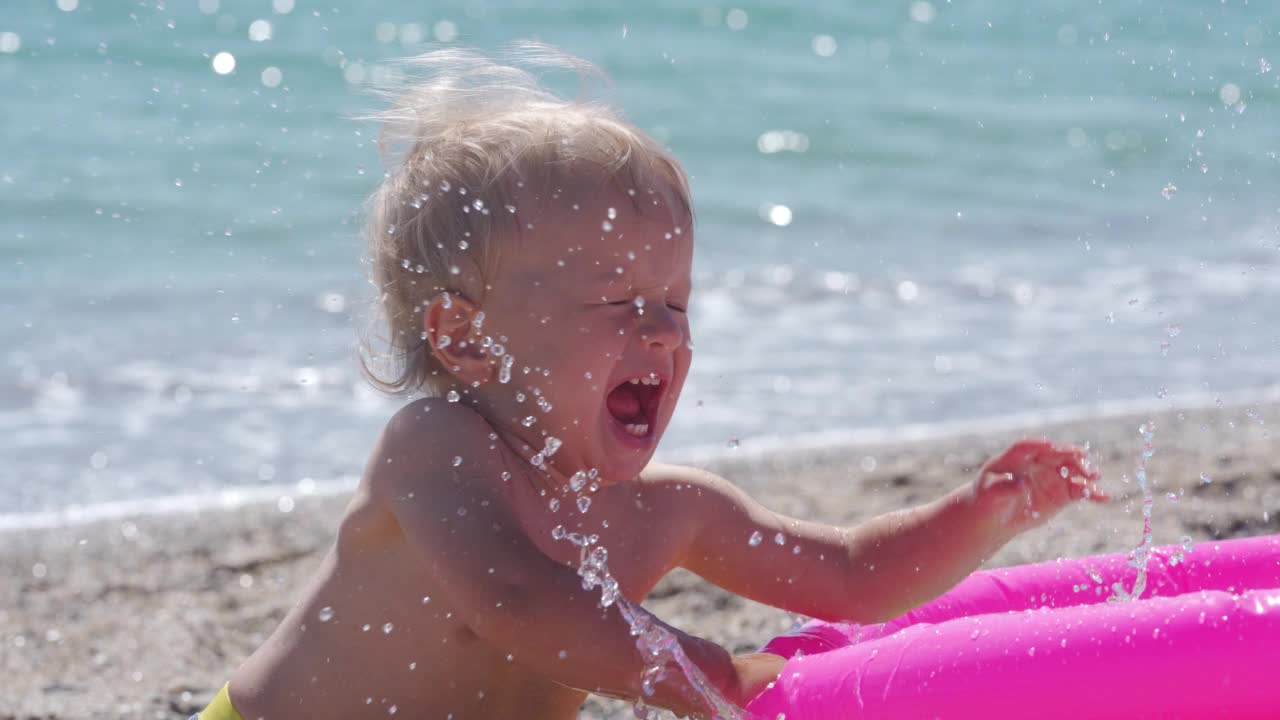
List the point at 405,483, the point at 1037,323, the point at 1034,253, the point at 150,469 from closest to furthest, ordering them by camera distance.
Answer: the point at 405,483 < the point at 150,469 < the point at 1037,323 < the point at 1034,253

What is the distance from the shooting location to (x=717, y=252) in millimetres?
7863

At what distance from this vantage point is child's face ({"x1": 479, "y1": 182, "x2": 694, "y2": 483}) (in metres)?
2.20

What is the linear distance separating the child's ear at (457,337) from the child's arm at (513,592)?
0.15 meters

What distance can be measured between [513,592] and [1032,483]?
0.97 metres

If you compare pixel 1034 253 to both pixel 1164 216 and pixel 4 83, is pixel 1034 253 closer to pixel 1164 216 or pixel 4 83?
pixel 1164 216

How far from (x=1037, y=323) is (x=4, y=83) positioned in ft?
21.0

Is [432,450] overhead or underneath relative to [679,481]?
overhead

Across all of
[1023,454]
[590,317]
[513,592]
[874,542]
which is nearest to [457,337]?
[590,317]

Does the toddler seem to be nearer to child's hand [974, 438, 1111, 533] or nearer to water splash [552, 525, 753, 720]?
water splash [552, 525, 753, 720]

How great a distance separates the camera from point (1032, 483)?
8.36 ft

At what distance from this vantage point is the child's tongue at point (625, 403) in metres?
2.25

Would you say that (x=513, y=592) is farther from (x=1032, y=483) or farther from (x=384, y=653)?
(x=1032, y=483)

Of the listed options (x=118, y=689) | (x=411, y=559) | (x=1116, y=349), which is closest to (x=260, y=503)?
(x=118, y=689)

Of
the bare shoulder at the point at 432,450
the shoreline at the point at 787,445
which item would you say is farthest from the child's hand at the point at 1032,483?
the shoreline at the point at 787,445
